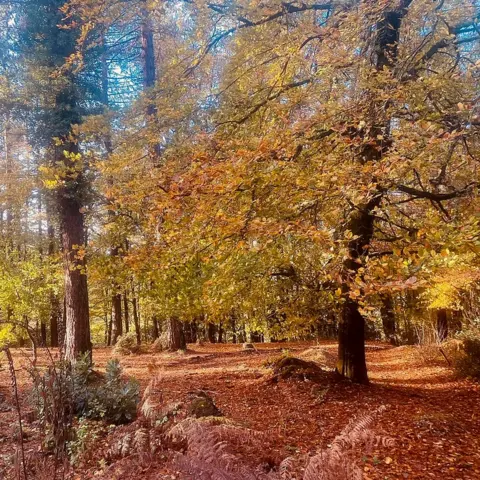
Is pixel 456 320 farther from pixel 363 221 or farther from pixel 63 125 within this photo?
pixel 63 125

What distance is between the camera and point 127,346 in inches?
564

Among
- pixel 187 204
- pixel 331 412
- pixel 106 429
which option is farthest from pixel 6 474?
pixel 331 412

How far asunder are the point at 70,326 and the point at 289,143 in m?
7.05

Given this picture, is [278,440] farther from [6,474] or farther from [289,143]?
[289,143]

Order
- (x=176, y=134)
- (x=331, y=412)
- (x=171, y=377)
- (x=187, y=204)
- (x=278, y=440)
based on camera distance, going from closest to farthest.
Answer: (x=187, y=204) < (x=278, y=440) < (x=176, y=134) < (x=331, y=412) < (x=171, y=377)

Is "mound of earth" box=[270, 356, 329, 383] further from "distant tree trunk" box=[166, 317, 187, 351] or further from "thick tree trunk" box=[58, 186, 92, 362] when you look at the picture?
"distant tree trunk" box=[166, 317, 187, 351]

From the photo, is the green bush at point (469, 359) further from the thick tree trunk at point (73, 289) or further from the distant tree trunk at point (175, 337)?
the distant tree trunk at point (175, 337)

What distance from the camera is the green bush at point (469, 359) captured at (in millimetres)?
7941

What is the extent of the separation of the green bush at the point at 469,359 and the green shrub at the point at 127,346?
395 inches

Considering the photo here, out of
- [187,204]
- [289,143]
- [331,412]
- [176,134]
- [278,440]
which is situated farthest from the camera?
[331,412]

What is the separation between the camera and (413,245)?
11.0ft

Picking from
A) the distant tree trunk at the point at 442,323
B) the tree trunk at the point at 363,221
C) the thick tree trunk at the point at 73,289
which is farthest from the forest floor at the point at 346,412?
the distant tree trunk at the point at 442,323

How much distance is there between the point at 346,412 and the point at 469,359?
12.6 ft

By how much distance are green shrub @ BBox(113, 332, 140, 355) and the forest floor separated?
3.89m
